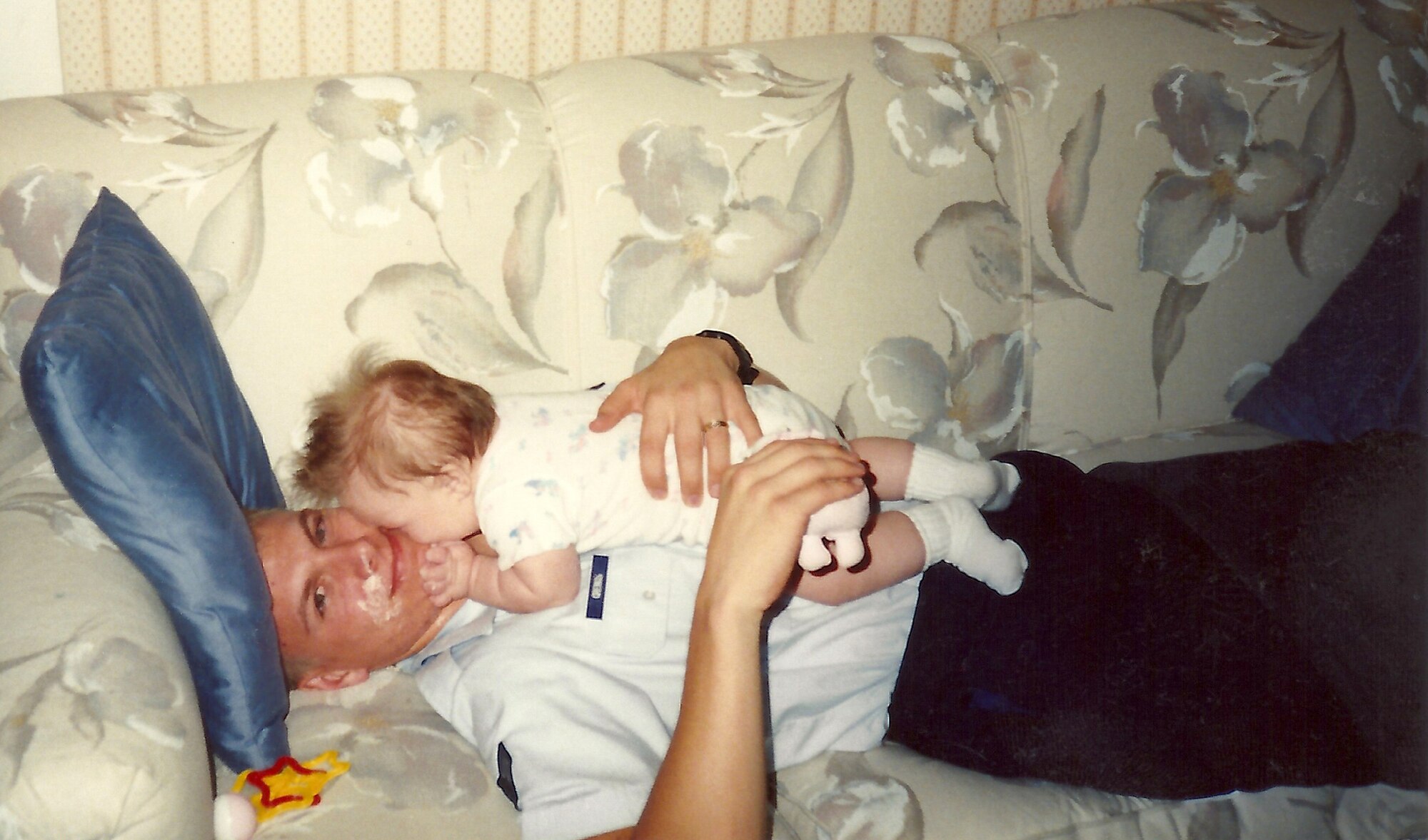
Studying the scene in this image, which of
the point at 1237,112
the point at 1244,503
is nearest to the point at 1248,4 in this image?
the point at 1237,112

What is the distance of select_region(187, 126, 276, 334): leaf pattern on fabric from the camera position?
51.4 inches

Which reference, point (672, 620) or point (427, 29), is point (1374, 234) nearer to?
point (672, 620)

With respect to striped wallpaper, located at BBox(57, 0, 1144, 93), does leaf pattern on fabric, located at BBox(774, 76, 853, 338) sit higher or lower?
lower

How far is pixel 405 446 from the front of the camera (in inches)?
48.7

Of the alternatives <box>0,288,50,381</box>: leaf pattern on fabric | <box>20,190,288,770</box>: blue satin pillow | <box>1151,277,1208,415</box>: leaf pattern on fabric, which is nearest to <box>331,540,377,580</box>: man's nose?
<box>20,190,288,770</box>: blue satin pillow

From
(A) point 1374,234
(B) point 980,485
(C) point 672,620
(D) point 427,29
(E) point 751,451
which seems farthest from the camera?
(A) point 1374,234

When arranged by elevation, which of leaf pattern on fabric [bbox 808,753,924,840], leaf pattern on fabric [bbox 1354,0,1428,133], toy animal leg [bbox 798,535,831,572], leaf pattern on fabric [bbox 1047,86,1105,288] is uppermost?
leaf pattern on fabric [bbox 1354,0,1428,133]

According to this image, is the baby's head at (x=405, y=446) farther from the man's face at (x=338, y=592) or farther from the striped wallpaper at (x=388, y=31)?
the striped wallpaper at (x=388, y=31)

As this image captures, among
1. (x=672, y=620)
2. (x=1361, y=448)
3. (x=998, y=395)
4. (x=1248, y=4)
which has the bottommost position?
(x=672, y=620)

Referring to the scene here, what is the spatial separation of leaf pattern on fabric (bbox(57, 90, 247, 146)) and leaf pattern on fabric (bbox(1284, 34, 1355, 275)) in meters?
1.68

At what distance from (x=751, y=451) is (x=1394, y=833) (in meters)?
0.86

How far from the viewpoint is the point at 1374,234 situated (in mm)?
1755

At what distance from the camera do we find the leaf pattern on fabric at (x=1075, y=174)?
5.24ft

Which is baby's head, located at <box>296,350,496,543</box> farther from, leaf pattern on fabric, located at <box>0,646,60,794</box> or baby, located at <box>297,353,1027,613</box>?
leaf pattern on fabric, located at <box>0,646,60,794</box>
